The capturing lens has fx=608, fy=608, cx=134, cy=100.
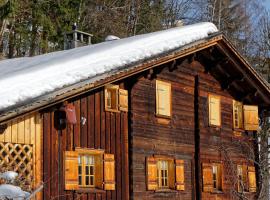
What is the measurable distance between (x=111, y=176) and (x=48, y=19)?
18.7 m

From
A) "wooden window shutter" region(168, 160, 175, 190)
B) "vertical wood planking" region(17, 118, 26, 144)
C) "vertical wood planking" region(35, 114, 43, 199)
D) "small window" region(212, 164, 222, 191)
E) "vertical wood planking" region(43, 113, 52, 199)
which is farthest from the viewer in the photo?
"small window" region(212, 164, 222, 191)

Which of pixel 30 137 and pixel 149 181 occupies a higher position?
pixel 30 137

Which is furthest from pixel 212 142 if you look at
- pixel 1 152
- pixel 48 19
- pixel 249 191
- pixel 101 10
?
pixel 101 10

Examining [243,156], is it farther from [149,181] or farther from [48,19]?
[48,19]

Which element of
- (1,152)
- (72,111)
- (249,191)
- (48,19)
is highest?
(48,19)

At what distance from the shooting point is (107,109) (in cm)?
1468

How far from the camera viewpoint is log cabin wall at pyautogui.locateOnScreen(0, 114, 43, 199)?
11922 millimetres

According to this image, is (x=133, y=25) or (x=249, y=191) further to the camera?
(x=133, y=25)

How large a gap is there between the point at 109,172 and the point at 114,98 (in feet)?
6.07

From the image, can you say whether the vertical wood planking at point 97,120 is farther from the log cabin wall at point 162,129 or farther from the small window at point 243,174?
the small window at point 243,174

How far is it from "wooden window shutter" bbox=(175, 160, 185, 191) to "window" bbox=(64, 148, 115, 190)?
2682 mm

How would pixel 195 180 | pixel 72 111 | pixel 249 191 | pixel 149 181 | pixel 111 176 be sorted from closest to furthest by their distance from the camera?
pixel 72 111 → pixel 111 176 → pixel 149 181 → pixel 195 180 → pixel 249 191

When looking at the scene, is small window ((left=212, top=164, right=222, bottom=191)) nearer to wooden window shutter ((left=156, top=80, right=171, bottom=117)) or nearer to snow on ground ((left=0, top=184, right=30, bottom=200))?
wooden window shutter ((left=156, top=80, right=171, bottom=117))

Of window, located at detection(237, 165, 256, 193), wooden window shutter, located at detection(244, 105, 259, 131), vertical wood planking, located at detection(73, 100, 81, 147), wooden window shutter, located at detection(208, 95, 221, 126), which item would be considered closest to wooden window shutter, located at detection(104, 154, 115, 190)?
vertical wood planking, located at detection(73, 100, 81, 147)
